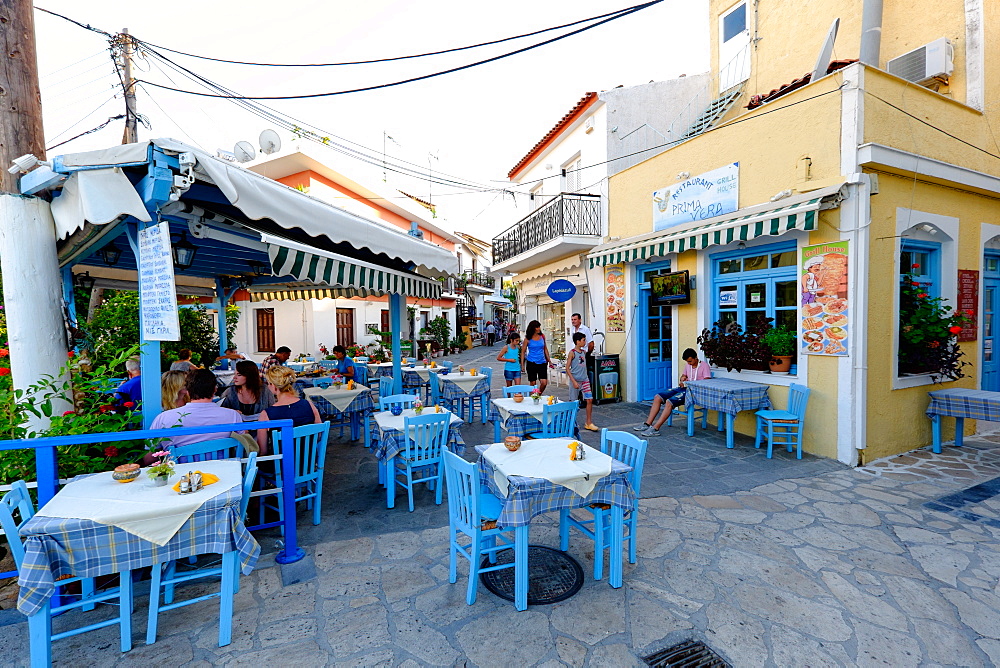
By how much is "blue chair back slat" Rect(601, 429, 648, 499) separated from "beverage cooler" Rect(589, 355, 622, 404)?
19.0 feet

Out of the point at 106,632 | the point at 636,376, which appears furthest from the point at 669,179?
the point at 106,632

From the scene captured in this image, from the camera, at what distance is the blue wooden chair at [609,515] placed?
3383 millimetres

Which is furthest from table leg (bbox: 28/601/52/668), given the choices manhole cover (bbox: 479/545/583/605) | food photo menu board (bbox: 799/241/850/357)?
food photo menu board (bbox: 799/241/850/357)

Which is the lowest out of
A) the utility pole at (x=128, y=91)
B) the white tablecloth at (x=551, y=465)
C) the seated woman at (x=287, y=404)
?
the white tablecloth at (x=551, y=465)

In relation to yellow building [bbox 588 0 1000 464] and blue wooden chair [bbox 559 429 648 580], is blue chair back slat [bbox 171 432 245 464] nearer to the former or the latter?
blue wooden chair [bbox 559 429 648 580]

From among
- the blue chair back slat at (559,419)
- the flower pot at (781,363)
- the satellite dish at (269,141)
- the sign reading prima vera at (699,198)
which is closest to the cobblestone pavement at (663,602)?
the blue chair back slat at (559,419)

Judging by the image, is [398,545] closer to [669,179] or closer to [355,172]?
[669,179]

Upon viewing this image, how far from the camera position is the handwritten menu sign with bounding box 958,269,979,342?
7.02m

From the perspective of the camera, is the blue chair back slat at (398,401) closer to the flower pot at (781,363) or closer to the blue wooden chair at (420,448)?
the blue wooden chair at (420,448)

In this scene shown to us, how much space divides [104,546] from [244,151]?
10.8m

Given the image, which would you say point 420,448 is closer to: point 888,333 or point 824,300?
point 824,300

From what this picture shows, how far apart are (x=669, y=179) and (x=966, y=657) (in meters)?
7.56

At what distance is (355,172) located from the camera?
20172 mm

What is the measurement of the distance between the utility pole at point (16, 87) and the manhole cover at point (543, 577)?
4.89 meters
